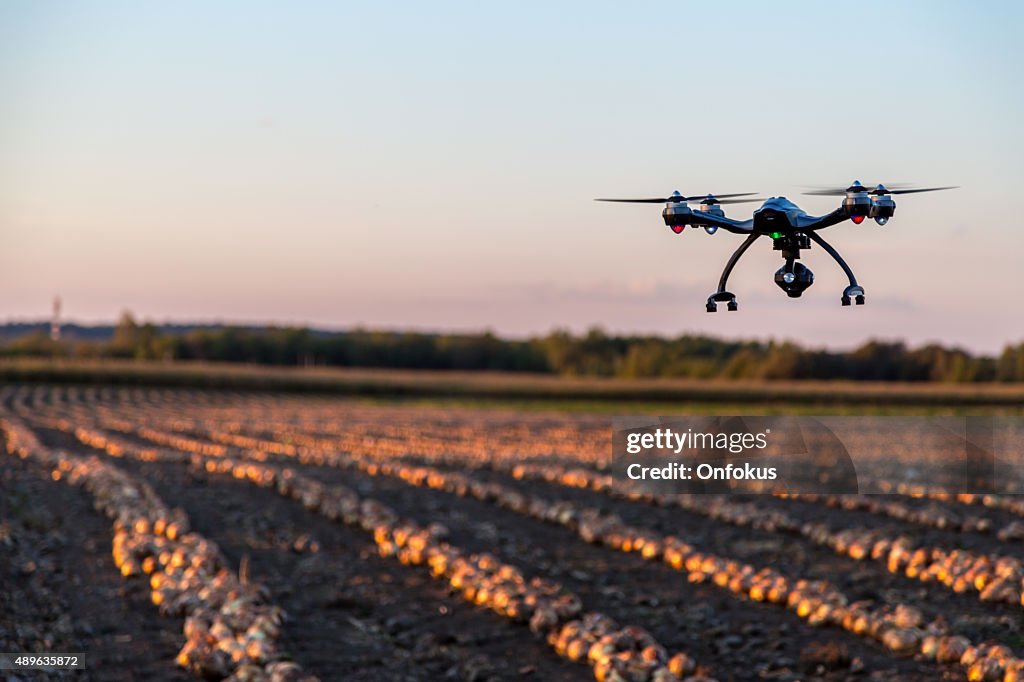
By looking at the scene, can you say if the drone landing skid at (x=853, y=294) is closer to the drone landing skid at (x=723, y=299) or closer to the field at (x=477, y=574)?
the drone landing skid at (x=723, y=299)

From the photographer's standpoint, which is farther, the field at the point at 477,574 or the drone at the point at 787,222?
the field at the point at 477,574

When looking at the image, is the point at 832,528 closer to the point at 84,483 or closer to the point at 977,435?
the point at 84,483

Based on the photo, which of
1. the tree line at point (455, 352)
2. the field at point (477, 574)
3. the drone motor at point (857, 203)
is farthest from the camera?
the tree line at point (455, 352)

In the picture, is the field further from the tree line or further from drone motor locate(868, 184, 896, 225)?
the tree line

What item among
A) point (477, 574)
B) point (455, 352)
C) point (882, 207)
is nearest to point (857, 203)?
point (882, 207)

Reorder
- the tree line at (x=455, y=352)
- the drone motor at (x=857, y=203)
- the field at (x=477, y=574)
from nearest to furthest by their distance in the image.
→ the drone motor at (x=857, y=203), the field at (x=477, y=574), the tree line at (x=455, y=352)

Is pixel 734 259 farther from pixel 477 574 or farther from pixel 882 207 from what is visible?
pixel 477 574

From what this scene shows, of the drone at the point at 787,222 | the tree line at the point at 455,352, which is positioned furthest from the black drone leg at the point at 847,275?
the tree line at the point at 455,352

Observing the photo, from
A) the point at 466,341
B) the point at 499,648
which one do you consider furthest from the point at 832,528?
the point at 466,341

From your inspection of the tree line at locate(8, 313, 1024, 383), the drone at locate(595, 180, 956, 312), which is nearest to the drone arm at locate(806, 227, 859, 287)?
the drone at locate(595, 180, 956, 312)
